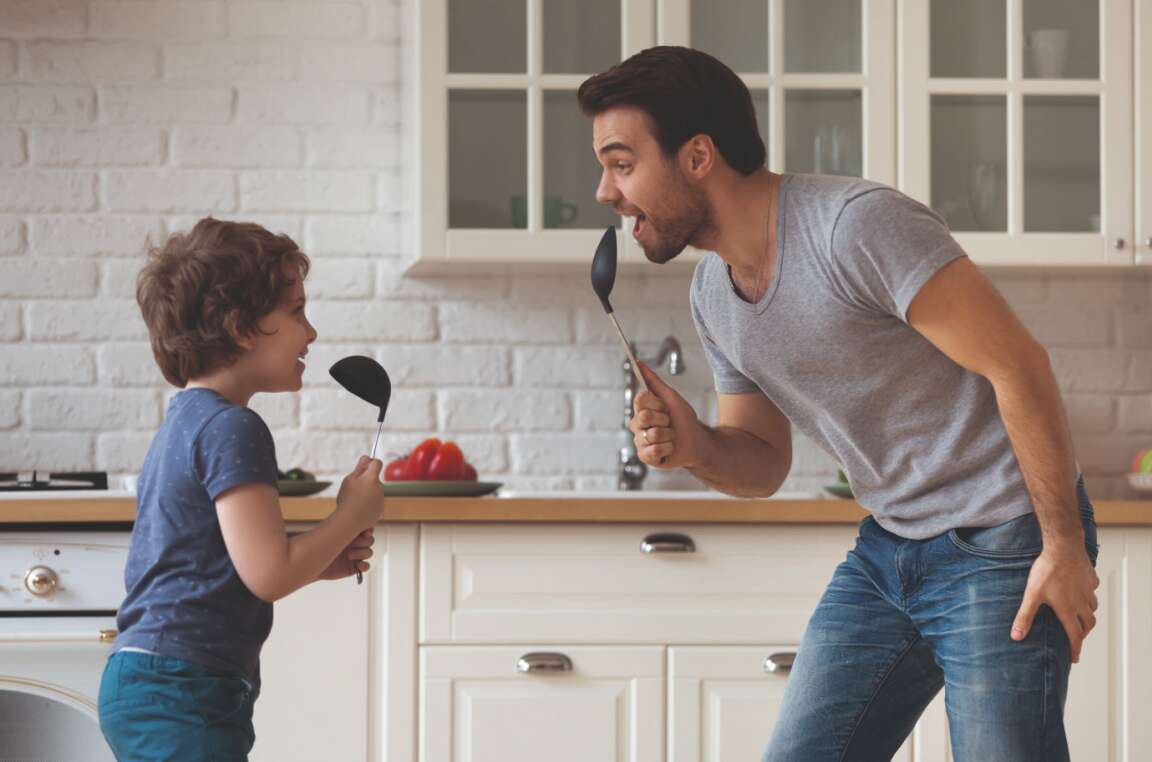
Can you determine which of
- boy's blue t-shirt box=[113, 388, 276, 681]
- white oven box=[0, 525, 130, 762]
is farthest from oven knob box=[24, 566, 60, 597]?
boy's blue t-shirt box=[113, 388, 276, 681]

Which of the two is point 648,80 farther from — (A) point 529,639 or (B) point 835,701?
(A) point 529,639

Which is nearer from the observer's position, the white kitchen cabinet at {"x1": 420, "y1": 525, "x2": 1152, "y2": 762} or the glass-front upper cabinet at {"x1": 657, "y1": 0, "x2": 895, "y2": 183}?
the white kitchen cabinet at {"x1": 420, "y1": 525, "x2": 1152, "y2": 762}

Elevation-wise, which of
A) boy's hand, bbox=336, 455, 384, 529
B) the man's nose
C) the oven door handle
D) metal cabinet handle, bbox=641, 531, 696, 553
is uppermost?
the man's nose

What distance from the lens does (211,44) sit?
297cm

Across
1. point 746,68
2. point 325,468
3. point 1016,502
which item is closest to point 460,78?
point 746,68

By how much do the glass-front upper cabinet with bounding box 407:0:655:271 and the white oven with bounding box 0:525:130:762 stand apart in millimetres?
839

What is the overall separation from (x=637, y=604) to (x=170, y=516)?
3.41 ft

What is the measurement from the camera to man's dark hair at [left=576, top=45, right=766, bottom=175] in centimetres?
165

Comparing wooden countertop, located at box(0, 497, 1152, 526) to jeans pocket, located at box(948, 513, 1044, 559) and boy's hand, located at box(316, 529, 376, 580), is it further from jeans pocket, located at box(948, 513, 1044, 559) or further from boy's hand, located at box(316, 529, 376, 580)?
jeans pocket, located at box(948, 513, 1044, 559)

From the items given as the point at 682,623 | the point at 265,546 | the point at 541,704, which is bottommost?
the point at 541,704

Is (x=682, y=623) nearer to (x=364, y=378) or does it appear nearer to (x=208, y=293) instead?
(x=364, y=378)

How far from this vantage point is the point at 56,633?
2195 mm

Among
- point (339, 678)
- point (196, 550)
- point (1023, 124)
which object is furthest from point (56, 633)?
point (1023, 124)

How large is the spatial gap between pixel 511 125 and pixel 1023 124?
1.02m
